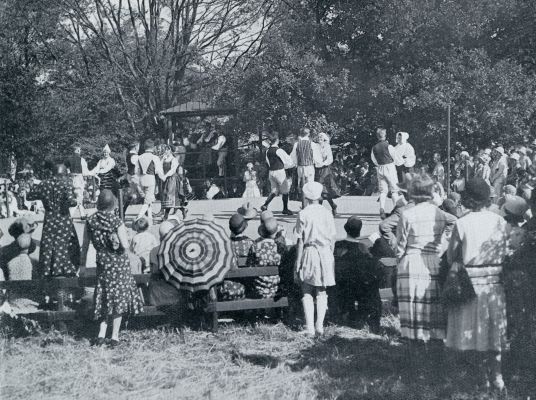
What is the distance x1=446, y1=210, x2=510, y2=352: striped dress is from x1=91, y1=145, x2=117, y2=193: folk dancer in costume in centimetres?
1130

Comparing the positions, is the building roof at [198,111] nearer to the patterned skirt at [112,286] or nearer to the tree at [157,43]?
the tree at [157,43]

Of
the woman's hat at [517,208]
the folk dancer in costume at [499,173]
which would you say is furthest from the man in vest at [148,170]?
the folk dancer in costume at [499,173]

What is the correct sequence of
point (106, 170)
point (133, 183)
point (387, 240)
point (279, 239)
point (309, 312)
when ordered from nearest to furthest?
point (309, 312)
point (279, 239)
point (387, 240)
point (133, 183)
point (106, 170)

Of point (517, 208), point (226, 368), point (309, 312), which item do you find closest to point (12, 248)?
point (226, 368)

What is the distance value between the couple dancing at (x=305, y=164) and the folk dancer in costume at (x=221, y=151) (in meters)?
9.08

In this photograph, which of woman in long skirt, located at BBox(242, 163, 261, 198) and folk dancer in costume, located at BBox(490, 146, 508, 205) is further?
woman in long skirt, located at BBox(242, 163, 261, 198)

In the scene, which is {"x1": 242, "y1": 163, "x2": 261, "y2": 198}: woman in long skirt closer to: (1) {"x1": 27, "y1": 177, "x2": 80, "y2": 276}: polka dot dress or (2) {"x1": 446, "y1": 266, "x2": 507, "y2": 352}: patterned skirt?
(1) {"x1": 27, "y1": 177, "x2": 80, "y2": 276}: polka dot dress

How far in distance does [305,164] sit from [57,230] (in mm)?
6671

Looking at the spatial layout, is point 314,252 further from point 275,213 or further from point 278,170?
point 275,213

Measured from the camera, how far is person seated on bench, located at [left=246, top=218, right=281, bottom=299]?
7.74 metres

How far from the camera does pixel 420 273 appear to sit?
6.19m

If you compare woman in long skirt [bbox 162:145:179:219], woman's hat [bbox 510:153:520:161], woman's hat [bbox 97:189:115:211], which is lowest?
woman's hat [bbox 97:189:115:211]

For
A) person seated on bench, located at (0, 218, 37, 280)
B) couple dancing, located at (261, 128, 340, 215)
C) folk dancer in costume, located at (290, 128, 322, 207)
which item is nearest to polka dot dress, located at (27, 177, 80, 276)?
person seated on bench, located at (0, 218, 37, 280)

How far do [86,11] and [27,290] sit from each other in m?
23.6
